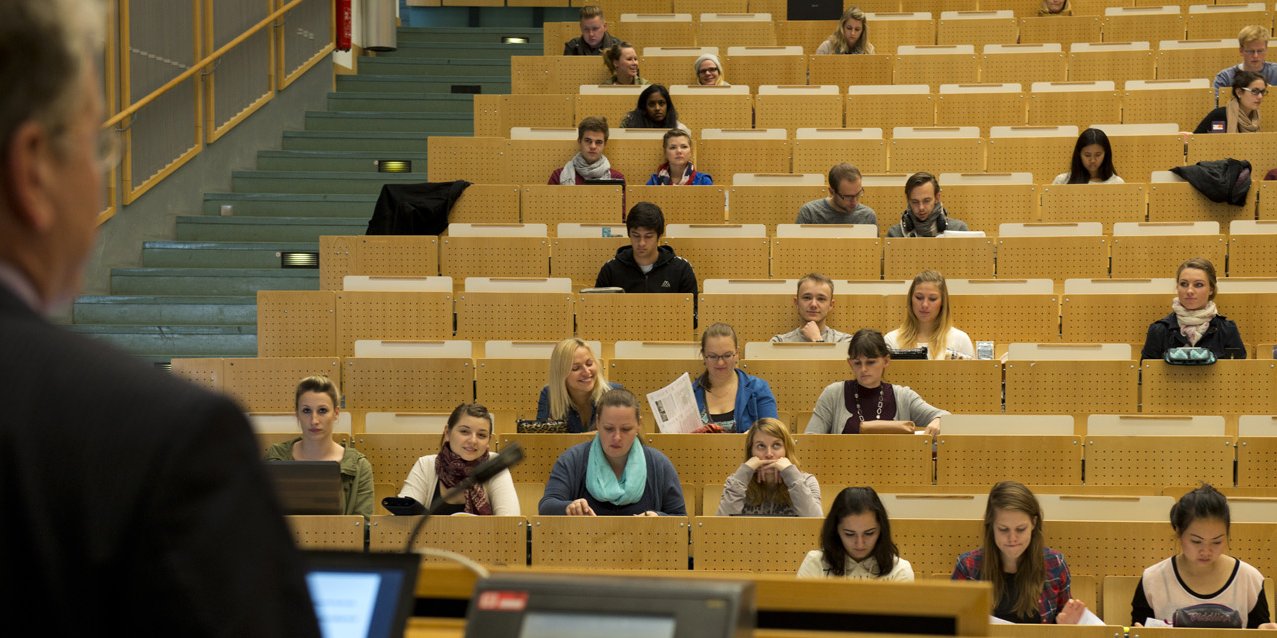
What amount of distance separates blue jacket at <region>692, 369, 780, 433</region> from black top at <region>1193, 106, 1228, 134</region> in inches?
163

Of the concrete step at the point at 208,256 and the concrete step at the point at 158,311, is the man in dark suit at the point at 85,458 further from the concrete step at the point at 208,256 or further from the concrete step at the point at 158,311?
the concrete step at the point at 208,256

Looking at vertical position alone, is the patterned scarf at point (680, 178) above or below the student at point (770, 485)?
above

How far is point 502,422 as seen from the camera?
6691mm

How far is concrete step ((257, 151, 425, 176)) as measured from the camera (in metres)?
10.5

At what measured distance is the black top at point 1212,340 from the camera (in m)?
6.74

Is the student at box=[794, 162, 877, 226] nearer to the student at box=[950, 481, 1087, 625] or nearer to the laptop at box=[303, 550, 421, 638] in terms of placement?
the student at box=[950, 481, 1087, 625]

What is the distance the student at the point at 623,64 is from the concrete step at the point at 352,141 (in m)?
1.67

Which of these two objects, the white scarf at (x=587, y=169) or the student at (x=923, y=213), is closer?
the student at (x=923, y=213)

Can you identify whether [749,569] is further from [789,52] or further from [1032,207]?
[789,52]

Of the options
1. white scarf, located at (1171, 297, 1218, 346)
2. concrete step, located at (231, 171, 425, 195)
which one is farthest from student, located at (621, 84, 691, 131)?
white scarf, located at (1171, 297, 1218, 346)

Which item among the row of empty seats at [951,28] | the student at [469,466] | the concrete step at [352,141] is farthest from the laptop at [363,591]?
the row of empty seats at [951,28]

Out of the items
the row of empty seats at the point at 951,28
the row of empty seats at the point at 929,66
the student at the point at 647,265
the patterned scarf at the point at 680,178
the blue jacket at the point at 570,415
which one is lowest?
the blue jacket at the point at 570,415

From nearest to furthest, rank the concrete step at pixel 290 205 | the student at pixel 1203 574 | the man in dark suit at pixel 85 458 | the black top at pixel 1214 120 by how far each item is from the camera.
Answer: the man in dark suit at pixel 85 458
the student at pixel 1203 574
the black top at pixel 1214 120
the concrete step at pixel 290 205

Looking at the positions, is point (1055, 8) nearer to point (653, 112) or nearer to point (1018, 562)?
point (653, 112)
